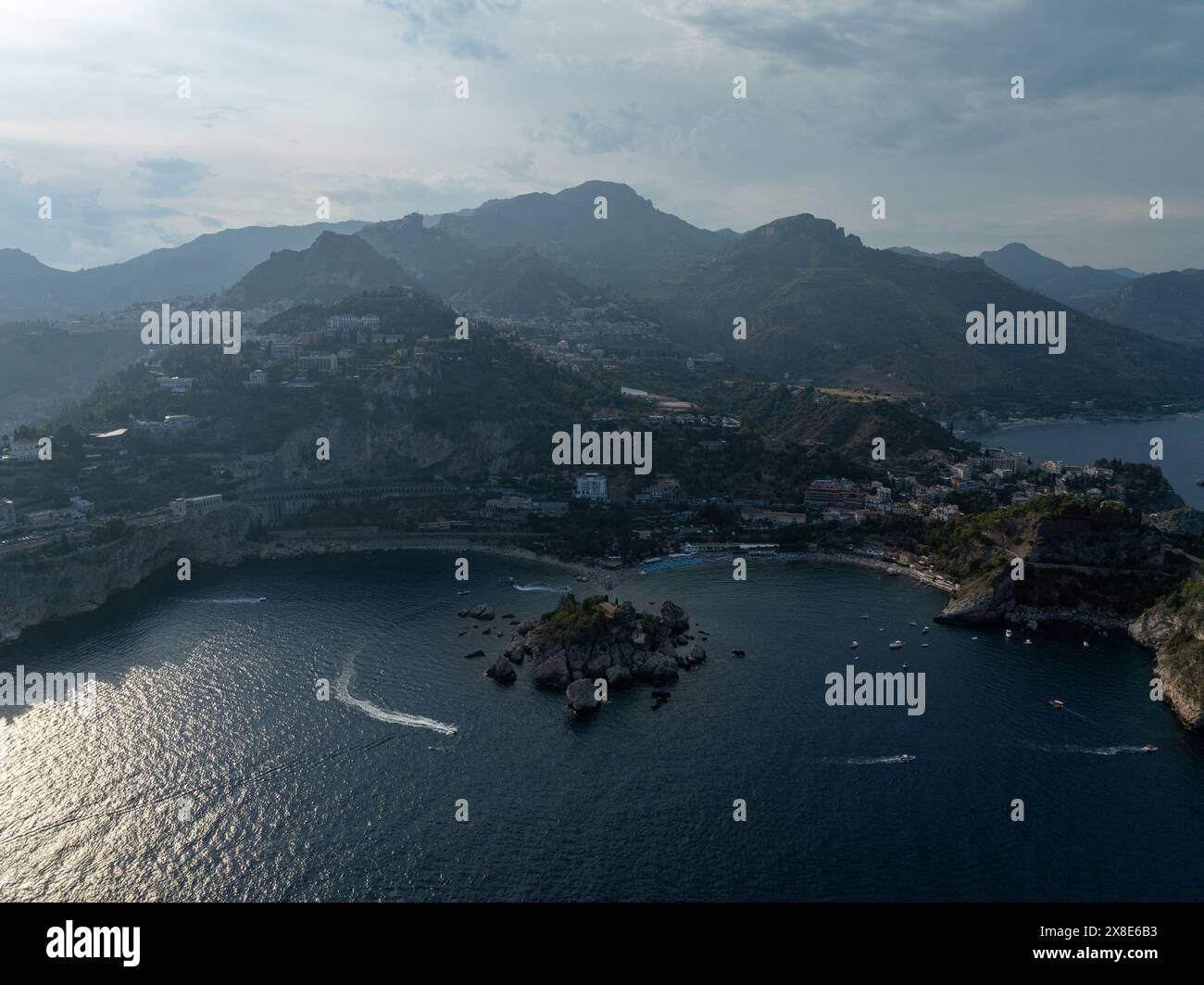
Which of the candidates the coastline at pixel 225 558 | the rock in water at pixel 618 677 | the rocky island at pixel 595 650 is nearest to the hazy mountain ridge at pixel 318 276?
the coastline at pixel 225 558

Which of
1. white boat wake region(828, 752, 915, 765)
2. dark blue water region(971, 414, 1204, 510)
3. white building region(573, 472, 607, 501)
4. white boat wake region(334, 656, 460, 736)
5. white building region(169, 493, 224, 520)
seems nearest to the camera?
white boat wake region(828, 752, 915, 765)

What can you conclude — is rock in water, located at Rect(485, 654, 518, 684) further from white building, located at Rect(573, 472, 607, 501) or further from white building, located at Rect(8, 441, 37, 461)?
white building, located at Rect(8, 441, 37, 461)

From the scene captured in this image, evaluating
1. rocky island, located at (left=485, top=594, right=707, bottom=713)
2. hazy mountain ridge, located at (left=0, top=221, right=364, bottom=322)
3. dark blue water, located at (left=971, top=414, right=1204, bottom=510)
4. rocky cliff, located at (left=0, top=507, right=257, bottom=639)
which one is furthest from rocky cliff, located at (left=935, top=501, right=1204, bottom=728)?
hazy mountain ridge, located at (left=0, top=221, right=364, bottom=322)

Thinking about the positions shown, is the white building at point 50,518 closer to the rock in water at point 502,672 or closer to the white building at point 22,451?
the white building at point 22,451

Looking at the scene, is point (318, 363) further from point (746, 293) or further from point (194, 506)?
point (746, 293)

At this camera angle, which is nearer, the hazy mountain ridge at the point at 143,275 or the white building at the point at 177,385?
the white building at the point at 177,385

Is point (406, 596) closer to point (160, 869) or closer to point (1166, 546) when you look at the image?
point (160, 869)

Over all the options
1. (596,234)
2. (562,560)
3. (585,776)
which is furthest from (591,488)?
(596,234)
